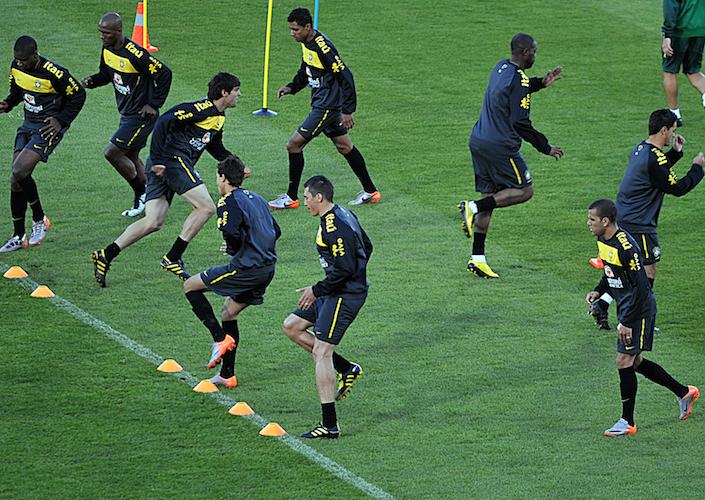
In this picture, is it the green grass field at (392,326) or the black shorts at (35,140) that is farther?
the black shorts at (35,140)

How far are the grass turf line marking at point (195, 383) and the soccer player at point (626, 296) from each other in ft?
6.79

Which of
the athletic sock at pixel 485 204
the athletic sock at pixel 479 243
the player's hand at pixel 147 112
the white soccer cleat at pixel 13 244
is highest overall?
the player's hand at pixel 147 112

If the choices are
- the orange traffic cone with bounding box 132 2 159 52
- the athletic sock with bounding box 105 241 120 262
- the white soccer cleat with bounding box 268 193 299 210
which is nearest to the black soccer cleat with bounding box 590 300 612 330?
the white soccer cleat with bounding box 268 193 299 210

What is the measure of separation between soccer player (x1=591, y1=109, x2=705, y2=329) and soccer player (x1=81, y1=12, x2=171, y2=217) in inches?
209

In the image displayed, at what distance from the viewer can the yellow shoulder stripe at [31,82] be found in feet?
46.0

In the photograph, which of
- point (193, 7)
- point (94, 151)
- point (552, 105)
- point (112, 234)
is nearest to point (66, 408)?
point (112, 234)

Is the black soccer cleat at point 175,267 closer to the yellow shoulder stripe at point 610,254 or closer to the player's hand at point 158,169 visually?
the player's hand at point 158,169

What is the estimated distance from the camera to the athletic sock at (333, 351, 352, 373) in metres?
10.7

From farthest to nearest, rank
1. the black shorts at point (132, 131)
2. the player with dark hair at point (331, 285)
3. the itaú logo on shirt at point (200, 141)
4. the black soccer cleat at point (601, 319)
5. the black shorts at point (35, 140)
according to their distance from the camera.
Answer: the black shorts at point (132, 131)
the black shorts at point (35, 140)
the itaú logo on shirt at point (200, 141)
the black soccer cleat at point (601, 319)
the player with dark hair at point (331, 285)

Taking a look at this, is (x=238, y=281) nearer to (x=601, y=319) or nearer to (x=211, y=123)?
(x=211, y=123)

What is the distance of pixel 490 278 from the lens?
1362 cm

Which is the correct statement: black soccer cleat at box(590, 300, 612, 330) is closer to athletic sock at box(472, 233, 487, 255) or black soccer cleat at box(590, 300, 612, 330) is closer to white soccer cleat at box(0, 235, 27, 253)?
athletic sock at box(472, 233, 487, 255)

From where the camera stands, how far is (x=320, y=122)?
15273 mm

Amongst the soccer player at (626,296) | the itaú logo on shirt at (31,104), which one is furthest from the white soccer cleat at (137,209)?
the soccer player at (626,296)
